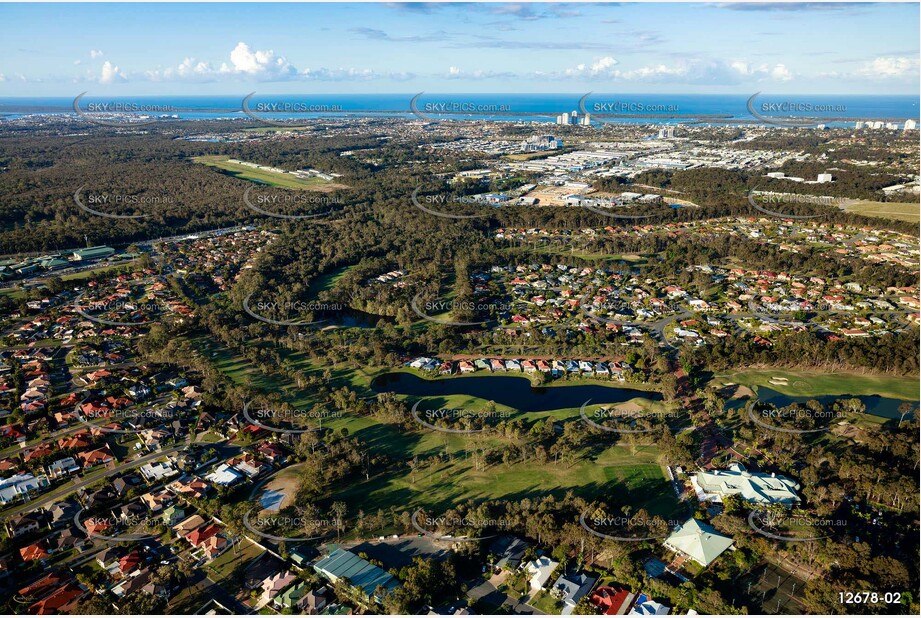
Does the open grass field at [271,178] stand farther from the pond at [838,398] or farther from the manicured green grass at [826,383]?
the pond at [838,398]

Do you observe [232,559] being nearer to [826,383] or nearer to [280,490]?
[280,490]

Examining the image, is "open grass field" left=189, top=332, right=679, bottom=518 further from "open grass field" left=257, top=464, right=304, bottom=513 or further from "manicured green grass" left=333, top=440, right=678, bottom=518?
"open grass field" left=257, top=464, right=304, bottom=513

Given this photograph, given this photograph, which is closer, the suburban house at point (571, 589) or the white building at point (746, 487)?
the suburban house at point (571, 589)

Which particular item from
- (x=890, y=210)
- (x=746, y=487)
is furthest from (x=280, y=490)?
(x=890, y=210)

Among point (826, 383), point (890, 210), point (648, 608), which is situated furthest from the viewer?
point (890, 210)

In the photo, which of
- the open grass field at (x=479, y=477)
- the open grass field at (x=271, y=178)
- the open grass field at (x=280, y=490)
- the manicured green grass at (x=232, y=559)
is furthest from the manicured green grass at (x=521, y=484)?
the open grass field at (x=271, y=178)

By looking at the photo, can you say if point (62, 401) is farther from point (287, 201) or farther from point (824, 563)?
point (287, 201)

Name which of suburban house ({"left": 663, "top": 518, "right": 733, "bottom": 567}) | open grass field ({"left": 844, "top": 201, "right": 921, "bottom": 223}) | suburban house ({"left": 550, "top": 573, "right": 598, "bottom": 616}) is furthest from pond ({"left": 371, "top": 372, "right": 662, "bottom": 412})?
open grass field ({"left": 844, "top": 201, "right": 921, "bottom": 223})
